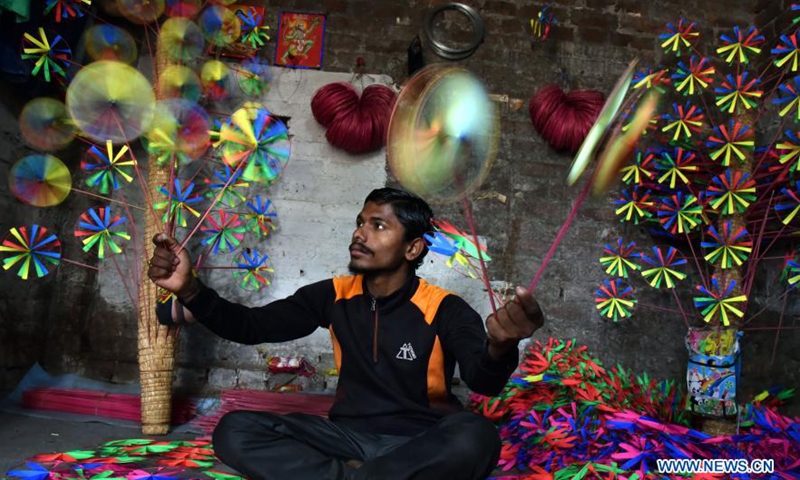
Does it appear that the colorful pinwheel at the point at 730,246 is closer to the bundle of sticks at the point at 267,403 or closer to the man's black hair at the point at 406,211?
the man's black hair at the point at 406,211

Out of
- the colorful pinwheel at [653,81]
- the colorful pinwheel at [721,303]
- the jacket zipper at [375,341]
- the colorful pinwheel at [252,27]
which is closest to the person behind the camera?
the colorful pinwheel at [653,81]

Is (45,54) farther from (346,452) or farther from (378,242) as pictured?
(346,452)

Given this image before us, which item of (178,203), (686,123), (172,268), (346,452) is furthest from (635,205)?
(172,268)

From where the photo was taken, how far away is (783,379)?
3451 millimetres

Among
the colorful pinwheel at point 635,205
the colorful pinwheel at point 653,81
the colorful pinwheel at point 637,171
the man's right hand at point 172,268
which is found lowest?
the man's right hand at point 172,268

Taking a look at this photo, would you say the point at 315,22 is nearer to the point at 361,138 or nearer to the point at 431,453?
the point at 361,138

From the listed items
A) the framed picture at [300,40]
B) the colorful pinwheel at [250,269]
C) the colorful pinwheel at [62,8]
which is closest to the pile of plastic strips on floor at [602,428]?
the colorful pinwheel at [250,269]

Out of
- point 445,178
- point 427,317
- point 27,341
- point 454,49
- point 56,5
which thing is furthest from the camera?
point 454,49

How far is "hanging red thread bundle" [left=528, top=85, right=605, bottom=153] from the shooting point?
3.69m

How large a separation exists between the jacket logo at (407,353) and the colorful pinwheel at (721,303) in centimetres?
139

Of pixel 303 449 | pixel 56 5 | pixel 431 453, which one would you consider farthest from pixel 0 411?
pixel 431 453

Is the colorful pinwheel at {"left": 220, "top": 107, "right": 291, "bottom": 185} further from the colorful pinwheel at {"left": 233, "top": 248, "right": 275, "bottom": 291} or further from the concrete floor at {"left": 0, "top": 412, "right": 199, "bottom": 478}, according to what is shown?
the concrete floor at {"left": 0, "top": 412, "right": 199, "bottom": 478}

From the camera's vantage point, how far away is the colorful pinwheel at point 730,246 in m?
2.81

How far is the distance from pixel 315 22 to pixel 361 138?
0.74 meters
